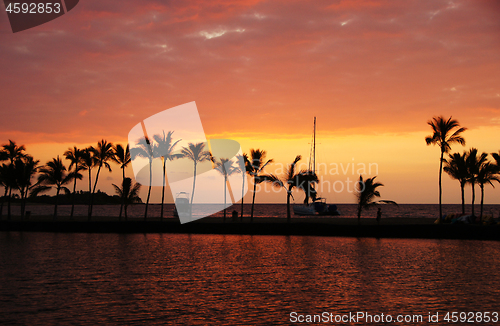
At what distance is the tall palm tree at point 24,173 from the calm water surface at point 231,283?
30.7 meters

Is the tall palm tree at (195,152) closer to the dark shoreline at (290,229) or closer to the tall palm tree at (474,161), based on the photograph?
the dark shoreline at (290,229)

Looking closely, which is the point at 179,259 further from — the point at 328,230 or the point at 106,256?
the point at 328,230

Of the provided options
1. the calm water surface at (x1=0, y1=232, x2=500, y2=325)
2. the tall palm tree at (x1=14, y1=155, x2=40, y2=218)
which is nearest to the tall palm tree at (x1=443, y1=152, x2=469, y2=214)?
the calm water surface at (x1=0, y1=232, x2=500, y2=325)

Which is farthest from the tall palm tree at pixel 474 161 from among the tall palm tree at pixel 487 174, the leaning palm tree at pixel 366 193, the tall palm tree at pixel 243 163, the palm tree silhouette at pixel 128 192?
the palm tree silhouette at pixel 128 192

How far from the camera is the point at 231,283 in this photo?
16.8 m

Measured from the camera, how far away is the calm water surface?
12195 mm

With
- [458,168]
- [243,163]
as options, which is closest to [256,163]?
[243,163]

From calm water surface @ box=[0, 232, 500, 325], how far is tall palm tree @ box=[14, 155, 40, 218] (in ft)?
101

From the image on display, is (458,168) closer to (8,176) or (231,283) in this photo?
(231,283)

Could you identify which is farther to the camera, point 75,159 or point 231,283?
point 75,159

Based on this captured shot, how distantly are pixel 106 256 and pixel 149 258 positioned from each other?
2973mm

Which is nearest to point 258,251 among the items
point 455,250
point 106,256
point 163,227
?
point 106,256

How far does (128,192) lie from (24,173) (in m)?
15.8

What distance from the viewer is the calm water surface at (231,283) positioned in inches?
480
